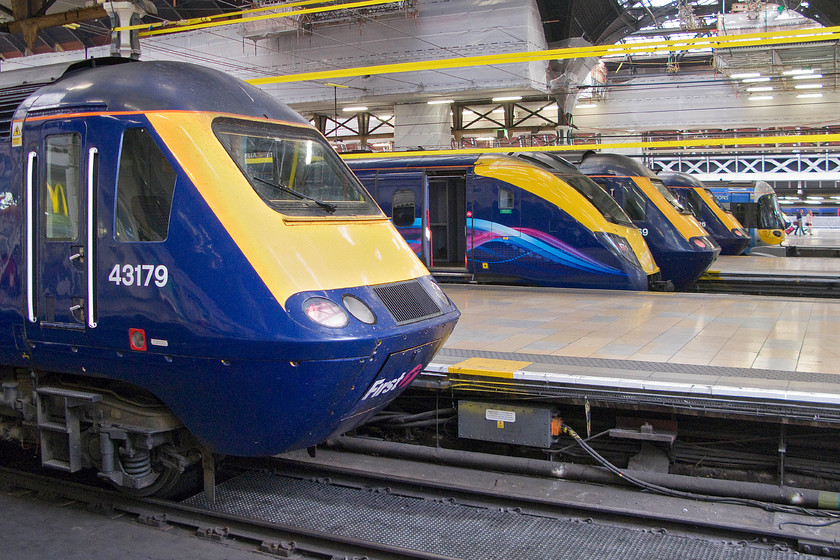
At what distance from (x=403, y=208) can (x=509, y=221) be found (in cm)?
236

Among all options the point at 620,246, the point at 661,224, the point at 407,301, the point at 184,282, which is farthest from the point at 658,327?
the point at 661,224

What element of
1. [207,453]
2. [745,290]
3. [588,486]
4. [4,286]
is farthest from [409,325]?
[745,290]

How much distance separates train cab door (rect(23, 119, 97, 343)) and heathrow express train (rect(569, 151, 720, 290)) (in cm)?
1415

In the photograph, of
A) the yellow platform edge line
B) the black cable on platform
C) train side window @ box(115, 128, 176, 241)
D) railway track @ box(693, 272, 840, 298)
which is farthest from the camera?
railway track @ box(693, 272, 840, 298)

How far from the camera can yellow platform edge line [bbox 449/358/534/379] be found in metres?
6.56

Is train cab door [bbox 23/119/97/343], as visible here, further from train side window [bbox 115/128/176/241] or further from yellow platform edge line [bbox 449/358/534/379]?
yellow platform edge line [bbox 449/358/534/379]

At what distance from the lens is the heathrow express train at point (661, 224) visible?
56.4ft

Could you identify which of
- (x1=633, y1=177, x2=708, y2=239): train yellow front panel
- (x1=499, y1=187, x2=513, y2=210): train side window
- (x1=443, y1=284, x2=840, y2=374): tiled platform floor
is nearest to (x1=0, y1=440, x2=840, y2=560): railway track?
(x1=443, y1=284, x2=840, y2=374): tiled platform floor

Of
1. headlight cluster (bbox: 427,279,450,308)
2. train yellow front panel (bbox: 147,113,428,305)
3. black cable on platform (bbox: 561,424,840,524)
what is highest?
train yellow front panel (bbox: 147,113,428,305)

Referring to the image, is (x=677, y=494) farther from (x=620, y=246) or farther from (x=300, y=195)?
(x=620, y=246)

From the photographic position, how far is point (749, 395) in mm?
5676

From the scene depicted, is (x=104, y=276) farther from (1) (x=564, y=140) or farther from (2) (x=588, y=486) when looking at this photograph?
(1) (x=564, y=140)

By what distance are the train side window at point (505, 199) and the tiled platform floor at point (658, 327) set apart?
71.3 inches

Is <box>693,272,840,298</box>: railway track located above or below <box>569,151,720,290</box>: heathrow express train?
below
